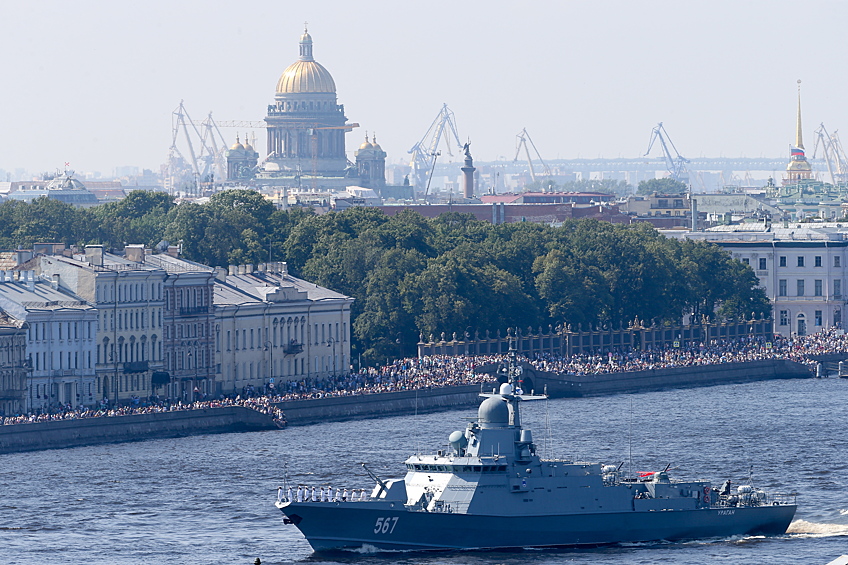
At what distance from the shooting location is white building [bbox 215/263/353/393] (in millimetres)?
124062

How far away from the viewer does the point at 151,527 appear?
258ft

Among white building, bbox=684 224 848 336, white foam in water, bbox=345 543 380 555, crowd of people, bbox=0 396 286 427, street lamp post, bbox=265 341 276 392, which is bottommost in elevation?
white foam in water, bbox=345 543 380 555

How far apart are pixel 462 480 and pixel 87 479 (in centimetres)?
2117

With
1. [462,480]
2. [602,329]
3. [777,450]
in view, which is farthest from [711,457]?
[602,329]

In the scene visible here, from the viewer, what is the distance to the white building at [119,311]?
4493 inches

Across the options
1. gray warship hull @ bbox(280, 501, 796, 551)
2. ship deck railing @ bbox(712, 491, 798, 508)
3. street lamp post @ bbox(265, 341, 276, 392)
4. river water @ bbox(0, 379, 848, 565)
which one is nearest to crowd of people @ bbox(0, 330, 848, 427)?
street lamp post @ bbox(265, 341, 276, 392)

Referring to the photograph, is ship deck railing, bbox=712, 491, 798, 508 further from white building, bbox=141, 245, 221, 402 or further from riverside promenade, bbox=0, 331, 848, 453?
white building, bbox=141, 245, 221, 402

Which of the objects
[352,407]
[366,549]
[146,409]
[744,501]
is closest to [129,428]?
[146,409]

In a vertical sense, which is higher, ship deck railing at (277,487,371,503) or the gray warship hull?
ship deck railing at (277,487,371,503)

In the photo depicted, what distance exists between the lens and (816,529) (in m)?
79.0

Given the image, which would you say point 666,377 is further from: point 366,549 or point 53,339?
point 366,549

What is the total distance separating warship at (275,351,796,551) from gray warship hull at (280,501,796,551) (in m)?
0.03

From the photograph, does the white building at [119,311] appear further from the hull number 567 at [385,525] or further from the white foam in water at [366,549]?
the hull number 567 at [385,525]

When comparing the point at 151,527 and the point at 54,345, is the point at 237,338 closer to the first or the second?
the point at 54,345
